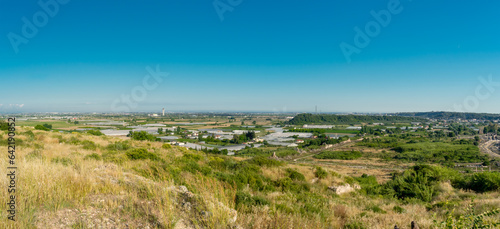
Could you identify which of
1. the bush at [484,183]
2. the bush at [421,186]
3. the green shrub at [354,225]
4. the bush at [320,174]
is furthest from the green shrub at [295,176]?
the bush at [484,183]

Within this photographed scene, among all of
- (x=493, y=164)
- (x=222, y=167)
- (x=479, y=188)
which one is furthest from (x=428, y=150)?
(x=222, y=167)

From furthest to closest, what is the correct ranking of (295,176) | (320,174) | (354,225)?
(320,174) → (295,176) → (354,225)

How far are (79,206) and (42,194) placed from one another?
78 centimetres

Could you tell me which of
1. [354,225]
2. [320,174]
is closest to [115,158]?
[354,225]

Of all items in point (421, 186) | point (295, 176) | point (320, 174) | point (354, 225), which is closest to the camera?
point (354, 225)

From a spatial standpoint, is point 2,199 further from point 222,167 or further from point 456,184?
point 456,184

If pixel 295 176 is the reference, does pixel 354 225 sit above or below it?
above

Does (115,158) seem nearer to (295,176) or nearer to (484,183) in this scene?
(295,176)

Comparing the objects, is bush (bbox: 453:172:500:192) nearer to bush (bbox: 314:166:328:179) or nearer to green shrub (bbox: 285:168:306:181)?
bush (bbox: 314:166:328:179)

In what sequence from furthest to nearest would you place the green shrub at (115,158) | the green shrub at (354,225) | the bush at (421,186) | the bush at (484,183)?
the bush at (421,186) < the bush at (484,183) < the green shrub at (115,158) < the green shrub at (354,225)

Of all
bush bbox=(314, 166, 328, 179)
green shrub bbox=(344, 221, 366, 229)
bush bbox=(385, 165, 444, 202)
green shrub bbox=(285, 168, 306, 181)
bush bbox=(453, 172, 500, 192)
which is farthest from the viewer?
bush bbox=(314, 166, 328, 179)

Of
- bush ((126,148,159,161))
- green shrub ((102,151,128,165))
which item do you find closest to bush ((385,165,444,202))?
bush ((126,148,159,161))

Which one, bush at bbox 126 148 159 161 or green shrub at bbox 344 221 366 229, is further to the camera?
bush at bbox 126 148 159 161

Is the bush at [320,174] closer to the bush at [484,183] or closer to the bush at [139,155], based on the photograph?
the bush at [484,183]
